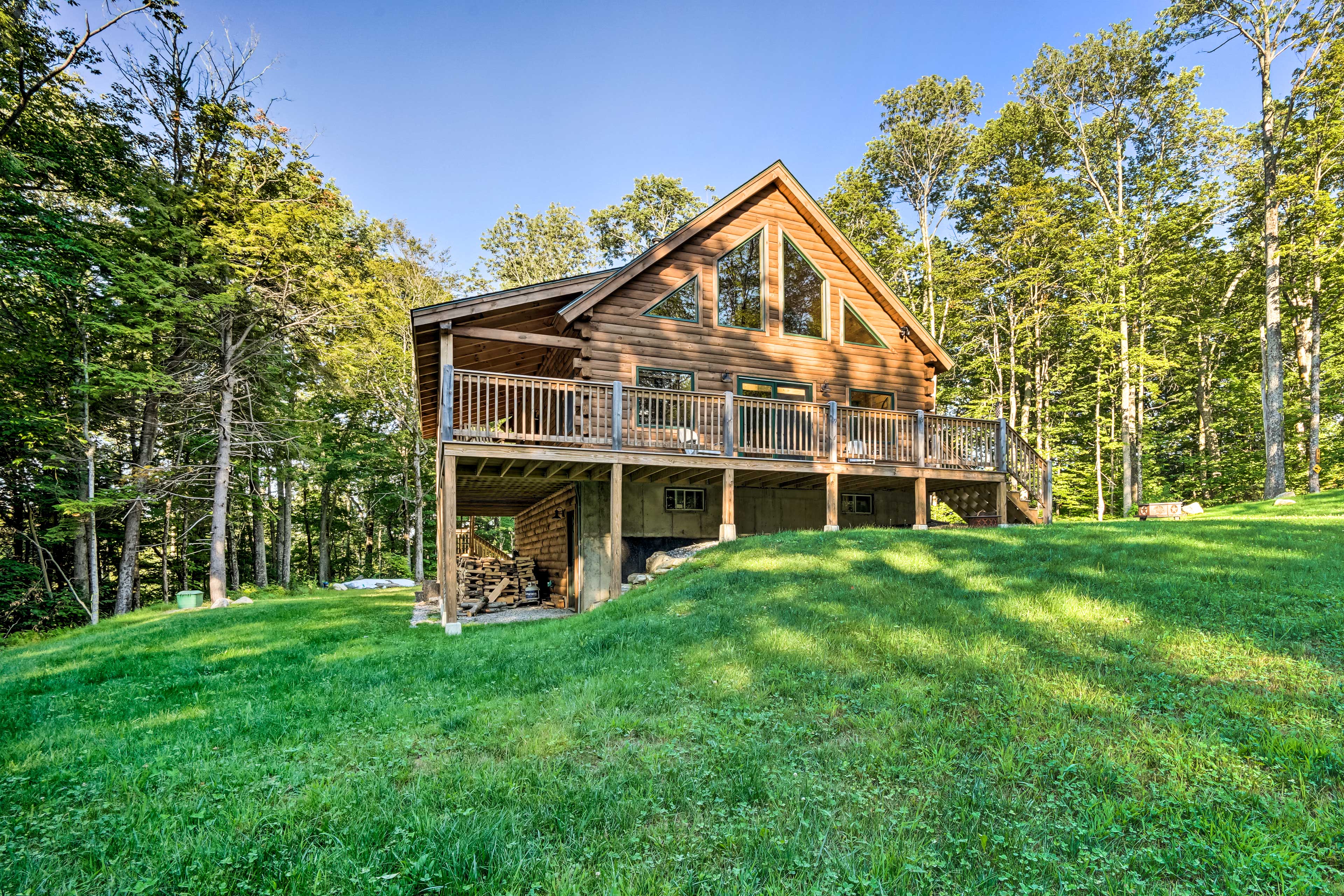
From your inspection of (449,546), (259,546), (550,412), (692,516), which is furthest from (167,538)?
(692,516)

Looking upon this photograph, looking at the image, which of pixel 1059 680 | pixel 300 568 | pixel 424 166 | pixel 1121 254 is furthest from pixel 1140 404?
pixel 300 568

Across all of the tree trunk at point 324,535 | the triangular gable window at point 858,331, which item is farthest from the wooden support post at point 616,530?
the tree trunk at point 324,535

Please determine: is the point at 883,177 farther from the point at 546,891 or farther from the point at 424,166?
the point at 546,891

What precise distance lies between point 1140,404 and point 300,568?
44.5 metres

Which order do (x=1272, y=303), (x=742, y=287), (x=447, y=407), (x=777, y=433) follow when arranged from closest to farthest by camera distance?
1. (x=447, y=407)
2. (x=777, y=433)
3. (x=742, y=287)
4. (x=1272, y=303)

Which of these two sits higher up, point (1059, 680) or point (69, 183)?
→ point (69, 183)

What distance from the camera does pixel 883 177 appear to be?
2647 centimetres

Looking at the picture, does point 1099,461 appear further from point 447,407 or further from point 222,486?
point 222,486

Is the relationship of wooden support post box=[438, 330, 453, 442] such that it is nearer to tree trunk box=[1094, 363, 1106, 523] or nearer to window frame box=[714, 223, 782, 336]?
window frame box=[714, 223, 782, 336]

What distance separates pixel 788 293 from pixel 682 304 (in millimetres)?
2948

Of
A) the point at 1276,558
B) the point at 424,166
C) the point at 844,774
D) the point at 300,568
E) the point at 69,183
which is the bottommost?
the point at 300,568

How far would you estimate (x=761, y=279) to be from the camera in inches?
562

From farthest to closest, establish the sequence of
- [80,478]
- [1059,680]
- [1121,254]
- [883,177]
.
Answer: [883,177] < [1121,254] < [80,478] < [1059,680]

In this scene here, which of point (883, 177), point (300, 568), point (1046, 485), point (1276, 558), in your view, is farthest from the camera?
point (300, 568)
